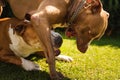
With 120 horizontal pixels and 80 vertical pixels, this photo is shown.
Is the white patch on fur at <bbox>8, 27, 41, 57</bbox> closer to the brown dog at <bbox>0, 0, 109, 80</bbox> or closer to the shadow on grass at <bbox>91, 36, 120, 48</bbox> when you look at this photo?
the brown dog at <bbox>0, 0, 109, 80</bbox>

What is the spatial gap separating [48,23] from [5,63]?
3.73 ft

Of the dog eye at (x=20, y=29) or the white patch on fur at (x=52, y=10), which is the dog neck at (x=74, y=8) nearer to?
the white patch on fur at (x=52, y=10)

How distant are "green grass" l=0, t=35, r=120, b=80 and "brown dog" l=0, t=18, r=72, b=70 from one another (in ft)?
0.31

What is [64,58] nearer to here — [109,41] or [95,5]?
[95,5]

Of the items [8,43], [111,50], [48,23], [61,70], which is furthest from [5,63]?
[111,50]

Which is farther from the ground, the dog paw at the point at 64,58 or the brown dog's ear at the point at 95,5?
the brown dog's ear at the point at 95,5

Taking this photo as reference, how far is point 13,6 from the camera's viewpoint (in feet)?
15.7

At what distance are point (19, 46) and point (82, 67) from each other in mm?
820

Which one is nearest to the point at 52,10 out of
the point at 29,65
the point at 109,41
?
the point at 29,65

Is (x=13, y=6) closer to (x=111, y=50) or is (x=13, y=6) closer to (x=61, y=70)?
(x=61, y=70)

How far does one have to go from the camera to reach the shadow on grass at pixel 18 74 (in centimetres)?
426

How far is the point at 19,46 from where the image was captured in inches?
183

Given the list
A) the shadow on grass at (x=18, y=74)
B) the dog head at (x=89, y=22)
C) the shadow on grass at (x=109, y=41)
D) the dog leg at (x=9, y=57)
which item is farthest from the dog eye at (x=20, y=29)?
the shadow on grass at (x=109, y=41)

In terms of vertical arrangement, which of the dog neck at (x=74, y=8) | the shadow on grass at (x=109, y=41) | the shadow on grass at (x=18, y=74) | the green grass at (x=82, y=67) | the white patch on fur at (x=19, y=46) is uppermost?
the dog neck at (x=74, y=8)
